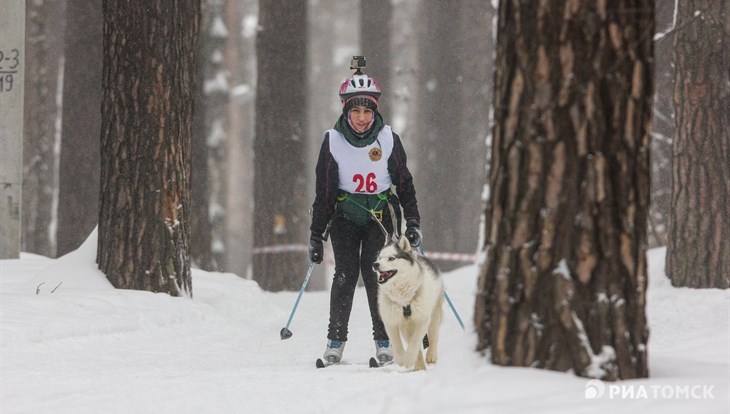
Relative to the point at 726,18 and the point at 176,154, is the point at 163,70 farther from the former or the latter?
the point at 726,18

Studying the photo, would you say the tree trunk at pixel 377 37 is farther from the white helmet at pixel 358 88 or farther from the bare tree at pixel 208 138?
the white helmet at pixel 358 88

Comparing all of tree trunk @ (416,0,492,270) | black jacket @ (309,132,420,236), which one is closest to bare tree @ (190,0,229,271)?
tree trunk @ (416,0,492,270)

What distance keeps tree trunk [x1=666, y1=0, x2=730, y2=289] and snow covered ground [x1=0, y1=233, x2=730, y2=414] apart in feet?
1.29

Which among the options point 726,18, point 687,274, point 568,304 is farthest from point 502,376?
point 726,18

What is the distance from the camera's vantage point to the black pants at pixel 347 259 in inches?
295

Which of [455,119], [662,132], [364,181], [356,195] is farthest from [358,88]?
[455,119]

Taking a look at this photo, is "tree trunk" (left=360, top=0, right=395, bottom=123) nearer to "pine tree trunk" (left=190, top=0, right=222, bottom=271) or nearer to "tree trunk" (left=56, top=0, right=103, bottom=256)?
"pine tree trunk" (left=190, top=0, right=222, bottom=271)

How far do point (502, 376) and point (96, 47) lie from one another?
458 inches

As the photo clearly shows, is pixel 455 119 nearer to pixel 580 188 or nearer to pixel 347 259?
pixel 347 259

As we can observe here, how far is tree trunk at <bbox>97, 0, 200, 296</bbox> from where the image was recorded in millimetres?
9430

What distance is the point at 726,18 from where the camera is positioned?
10422 millimetres

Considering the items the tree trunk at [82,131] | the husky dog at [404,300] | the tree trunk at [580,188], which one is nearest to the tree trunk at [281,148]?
the tree trunk at [82,131]

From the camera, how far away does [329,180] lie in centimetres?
739

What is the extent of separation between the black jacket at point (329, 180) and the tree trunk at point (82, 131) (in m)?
7.81
